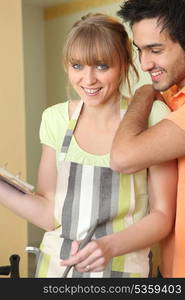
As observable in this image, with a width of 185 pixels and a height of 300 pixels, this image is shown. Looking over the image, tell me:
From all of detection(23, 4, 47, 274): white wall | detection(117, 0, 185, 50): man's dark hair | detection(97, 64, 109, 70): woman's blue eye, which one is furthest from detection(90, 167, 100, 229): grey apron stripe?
detection(23, 4, 47, 274): white wall

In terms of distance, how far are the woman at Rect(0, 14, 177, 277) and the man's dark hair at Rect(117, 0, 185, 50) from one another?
7 centimetres

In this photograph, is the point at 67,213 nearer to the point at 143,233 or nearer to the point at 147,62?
the point at 143,233

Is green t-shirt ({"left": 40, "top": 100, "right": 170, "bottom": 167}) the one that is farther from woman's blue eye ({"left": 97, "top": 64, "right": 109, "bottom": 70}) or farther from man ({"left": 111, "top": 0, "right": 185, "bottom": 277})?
woman's blue eye ({"left": 97, "top": 64, "right": 109, "bottom": 70})

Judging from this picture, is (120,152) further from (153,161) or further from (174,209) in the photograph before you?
(174,209)

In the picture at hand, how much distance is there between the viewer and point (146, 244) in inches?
38.0

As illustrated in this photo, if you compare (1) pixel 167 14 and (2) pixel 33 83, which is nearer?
(1) pixel 167 14

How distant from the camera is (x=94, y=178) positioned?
1.03 metres

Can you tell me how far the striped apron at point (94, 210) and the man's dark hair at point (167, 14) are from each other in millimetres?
279

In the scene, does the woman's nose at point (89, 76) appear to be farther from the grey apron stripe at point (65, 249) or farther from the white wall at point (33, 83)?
the white wall at point (33, 83)

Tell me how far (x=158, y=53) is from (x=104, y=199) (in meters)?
0.33

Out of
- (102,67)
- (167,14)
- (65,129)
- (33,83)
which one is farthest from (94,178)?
(33,83)

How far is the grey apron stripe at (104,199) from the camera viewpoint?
100 cm

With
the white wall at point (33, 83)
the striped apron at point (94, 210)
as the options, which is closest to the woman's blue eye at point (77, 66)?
the striped apron at point (94, 210)

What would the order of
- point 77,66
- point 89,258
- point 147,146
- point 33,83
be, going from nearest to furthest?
1. point 89,258
2. point 147,146
3. point 77,66
4. point 33,83
